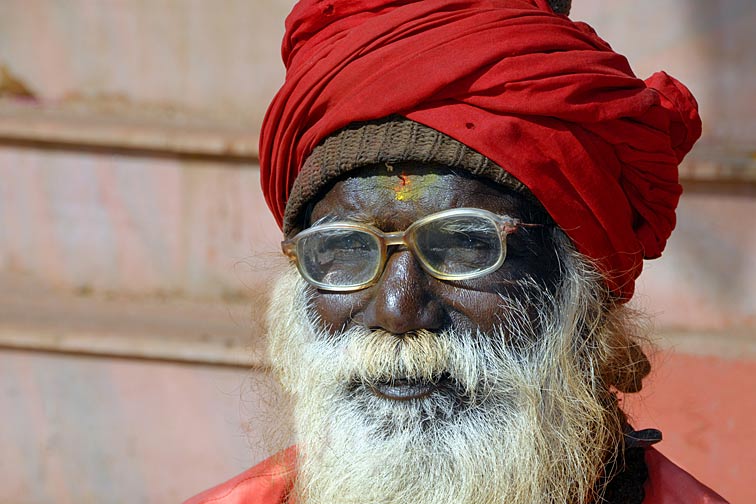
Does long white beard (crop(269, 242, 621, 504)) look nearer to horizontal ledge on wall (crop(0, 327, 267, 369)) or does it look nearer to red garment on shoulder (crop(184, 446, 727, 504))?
red garment on shoulder (crop(184, 446, 727, 504))

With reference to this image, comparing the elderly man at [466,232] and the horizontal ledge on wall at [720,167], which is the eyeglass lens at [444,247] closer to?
the elderly man at [466,232]

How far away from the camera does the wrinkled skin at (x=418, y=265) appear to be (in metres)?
1.78

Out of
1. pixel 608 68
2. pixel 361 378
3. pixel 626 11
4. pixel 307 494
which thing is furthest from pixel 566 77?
pixel 626 11

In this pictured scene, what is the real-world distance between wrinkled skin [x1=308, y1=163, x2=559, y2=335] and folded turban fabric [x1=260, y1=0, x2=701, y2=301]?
0.27 feet

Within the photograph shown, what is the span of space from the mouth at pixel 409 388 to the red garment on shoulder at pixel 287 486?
541mm

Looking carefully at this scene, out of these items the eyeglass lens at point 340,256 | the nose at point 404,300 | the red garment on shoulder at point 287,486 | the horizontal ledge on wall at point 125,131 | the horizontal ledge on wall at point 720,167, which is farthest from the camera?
the horizontal ledge on wall at point 125,131

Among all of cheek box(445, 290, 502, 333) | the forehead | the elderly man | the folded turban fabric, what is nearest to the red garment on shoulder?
the elderly man

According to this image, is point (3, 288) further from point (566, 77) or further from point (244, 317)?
point (566, 77)

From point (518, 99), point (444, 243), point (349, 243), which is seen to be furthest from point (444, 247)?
point (518, 99)

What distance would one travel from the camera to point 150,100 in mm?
3939

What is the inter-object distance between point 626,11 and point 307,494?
2443 millimetres

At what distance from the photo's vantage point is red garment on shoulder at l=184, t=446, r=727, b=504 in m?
2.03

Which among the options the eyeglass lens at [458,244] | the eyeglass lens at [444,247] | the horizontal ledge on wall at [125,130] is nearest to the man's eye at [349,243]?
the eyeglass lens at [444,247]

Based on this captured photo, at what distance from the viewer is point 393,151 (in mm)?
1797
